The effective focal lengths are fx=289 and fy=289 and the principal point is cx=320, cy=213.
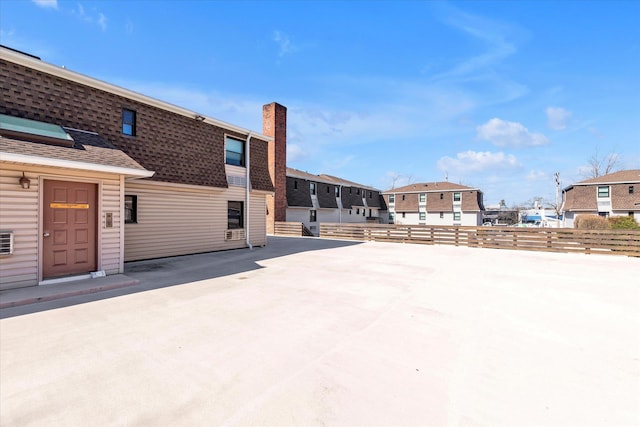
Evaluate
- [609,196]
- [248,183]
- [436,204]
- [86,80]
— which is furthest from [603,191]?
[86,80]

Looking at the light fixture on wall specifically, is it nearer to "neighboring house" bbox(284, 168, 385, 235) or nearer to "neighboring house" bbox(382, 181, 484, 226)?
"neighboring house" bbox(284, 168, 385, 235)

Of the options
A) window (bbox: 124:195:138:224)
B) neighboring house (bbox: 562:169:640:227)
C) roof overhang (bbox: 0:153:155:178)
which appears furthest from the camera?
neighboring house (bbox: 562:169:640:227)

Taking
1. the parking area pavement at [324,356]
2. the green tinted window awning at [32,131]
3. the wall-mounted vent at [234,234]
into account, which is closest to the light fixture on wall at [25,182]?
the green tinted window awning at [32,131]

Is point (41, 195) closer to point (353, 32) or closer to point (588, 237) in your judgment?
point (353, 32)

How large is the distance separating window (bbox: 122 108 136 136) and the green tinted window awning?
6.89 ft

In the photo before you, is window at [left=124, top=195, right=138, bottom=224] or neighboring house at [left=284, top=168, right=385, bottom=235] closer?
window at [left=124, top=195, right=138, bottom=224]

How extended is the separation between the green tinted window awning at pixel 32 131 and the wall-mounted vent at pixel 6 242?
195 centimetres

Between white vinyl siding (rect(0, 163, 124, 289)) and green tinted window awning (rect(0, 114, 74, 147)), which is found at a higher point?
green tinted window awning (rect(0, 114, 74, 147))

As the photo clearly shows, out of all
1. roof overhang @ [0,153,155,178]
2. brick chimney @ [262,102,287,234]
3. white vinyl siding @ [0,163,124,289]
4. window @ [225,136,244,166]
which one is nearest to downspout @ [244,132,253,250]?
window @ [225,136,244,166]

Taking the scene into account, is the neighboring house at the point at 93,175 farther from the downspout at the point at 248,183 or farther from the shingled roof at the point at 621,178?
the shingled roof at the point at 621,178

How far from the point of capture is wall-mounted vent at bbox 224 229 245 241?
1260 cm

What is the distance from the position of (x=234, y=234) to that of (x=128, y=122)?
5856 millimetres

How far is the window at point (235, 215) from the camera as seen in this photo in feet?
42.1

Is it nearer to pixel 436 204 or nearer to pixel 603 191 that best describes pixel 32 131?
pixel 436 204
